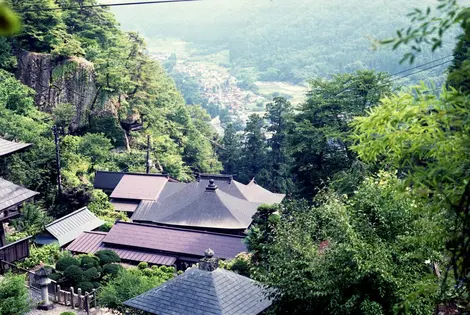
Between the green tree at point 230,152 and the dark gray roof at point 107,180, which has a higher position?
the dark gray roof at point 107,180

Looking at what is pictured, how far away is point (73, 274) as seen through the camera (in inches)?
597

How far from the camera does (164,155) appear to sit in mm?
36156

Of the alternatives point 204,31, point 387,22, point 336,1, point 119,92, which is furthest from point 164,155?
point 204,31

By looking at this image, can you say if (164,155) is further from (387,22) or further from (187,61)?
(187,61)

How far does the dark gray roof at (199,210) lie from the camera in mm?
21703

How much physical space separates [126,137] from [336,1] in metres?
85.5

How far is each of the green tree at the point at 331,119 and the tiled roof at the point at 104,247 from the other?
7.92 metres

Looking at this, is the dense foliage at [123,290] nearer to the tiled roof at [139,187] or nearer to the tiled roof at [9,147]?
the tiled roof at [9,147]

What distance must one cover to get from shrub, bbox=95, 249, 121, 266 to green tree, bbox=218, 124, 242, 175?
23.9 meters

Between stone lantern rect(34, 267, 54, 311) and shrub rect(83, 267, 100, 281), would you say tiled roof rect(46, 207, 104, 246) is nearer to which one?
shrub rect(83, 267, 100, 281)

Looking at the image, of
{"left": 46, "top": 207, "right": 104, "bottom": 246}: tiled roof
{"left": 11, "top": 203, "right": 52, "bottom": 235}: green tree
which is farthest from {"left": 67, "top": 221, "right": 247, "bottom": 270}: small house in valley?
{"left": 11, "top": 203, "right": 52, "bottom": 235}: green tree

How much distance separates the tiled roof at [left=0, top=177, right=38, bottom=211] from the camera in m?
13.7

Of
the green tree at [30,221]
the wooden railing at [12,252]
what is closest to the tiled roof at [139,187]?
the green tree at [30,221]

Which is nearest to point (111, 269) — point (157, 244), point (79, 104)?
point (157, 244)
